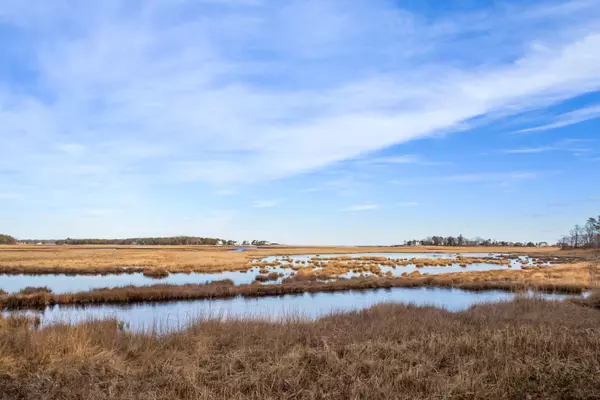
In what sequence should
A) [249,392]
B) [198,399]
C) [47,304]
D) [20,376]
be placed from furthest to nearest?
[47,304] → [20,376] → [249,392] → [198,399]

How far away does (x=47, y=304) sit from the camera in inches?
1004

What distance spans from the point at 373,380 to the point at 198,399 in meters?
2.58

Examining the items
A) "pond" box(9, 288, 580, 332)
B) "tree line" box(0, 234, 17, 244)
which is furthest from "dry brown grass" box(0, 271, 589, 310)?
"tree line" box(0, 234, 17, 244)

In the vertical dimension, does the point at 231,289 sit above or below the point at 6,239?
below

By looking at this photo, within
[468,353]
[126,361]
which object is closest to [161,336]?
[126,361]

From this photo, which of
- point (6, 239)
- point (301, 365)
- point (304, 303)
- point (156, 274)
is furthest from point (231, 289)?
point (6, 239)

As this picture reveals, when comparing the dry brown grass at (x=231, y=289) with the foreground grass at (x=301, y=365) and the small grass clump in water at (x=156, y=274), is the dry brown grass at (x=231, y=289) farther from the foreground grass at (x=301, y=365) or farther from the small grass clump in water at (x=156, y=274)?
the foreground grass at (x=301, y=365)

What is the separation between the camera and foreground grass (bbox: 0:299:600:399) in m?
5.86

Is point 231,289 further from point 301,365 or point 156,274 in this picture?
point 301,365

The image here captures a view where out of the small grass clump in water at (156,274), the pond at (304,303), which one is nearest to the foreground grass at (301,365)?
the pond at (304,303)

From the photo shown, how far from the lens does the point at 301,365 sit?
7.18m

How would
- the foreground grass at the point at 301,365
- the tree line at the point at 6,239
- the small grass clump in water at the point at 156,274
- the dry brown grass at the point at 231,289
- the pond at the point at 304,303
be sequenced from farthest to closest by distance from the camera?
the tree line at the point at 6,239 < the small grass clump in water at the point at 156,274 < the dry brown grass at the point at 231,289 < the pond at the point at 304,303 < the foreground grass at the point at 301,365

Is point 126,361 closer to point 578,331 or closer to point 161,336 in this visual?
point 161,336

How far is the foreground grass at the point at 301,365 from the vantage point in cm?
586
